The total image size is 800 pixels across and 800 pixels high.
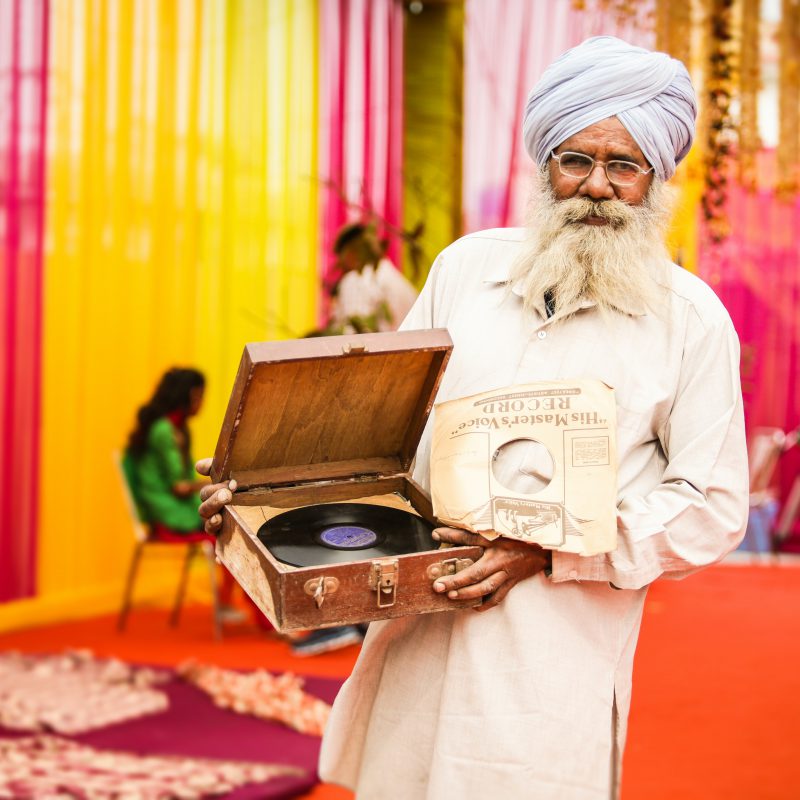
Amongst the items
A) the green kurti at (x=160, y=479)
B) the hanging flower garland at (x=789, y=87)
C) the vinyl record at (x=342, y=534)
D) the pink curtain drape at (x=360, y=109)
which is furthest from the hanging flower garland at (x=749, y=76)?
the vinyl record at (x=342, y=534)

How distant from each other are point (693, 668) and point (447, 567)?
3.30 m

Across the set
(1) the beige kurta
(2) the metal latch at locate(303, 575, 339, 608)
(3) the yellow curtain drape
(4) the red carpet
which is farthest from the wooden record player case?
(3) the yellow curtain drape

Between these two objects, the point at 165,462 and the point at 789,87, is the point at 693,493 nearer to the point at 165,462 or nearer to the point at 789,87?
the point at 165,462

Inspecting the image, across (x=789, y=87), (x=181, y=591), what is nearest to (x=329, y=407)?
(x=181, y=591)

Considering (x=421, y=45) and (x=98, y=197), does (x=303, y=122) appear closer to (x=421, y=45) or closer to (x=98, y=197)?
(x=421, y=45)

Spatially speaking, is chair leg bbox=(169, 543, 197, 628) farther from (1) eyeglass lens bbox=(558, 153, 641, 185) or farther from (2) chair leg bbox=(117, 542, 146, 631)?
(1) eyeglass lens bbox=(558, 153, 641, 185)

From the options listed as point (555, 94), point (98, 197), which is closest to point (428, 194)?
point (98, 197)

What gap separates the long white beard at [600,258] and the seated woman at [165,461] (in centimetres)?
359

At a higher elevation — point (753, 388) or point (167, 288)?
point (167, 288)

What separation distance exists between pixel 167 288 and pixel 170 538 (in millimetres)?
1325

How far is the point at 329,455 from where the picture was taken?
5.34ft

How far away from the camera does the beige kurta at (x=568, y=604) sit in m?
1.39

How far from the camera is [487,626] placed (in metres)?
1.43

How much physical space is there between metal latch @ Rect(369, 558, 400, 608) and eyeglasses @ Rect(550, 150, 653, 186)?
0.60 meters
